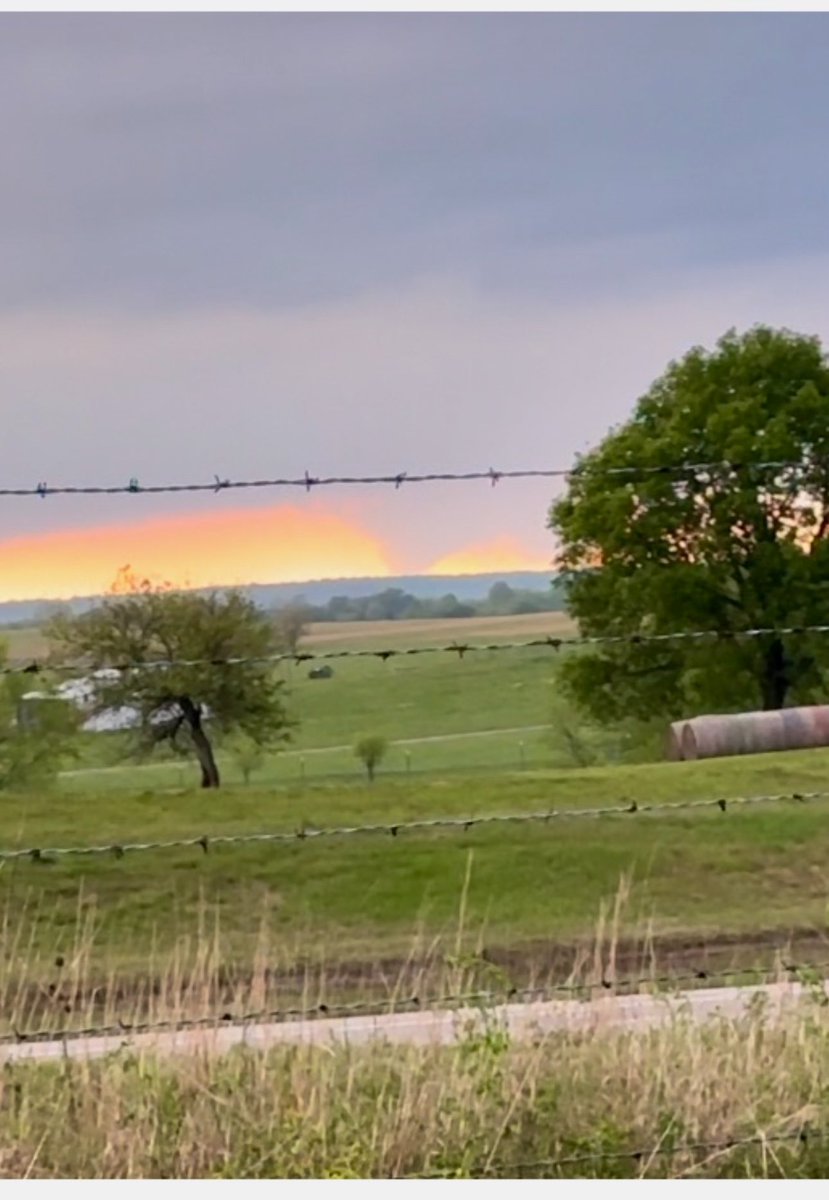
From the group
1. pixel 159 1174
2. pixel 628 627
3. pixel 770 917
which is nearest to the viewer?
pixel 159 1174

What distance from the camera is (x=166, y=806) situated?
11180 millimetres

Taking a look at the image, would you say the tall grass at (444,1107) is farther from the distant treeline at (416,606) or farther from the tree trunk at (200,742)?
Answer: the tree trunk at (200,742)

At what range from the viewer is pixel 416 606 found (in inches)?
241

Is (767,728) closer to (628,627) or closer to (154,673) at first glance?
(154,673)

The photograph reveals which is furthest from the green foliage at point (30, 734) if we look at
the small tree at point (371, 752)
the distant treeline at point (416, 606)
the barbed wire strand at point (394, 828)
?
the small tree at point (371, 752)

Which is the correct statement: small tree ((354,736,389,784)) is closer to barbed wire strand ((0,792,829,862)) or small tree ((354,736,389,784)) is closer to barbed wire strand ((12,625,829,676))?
barbed wire strand ((0,792,829,862))

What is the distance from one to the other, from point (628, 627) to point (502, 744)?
5.12 ft

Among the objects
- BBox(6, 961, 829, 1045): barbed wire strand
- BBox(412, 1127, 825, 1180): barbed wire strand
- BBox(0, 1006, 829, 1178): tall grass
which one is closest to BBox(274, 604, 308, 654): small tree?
BBox(6, 961, 829, 1045): barbed wire strand

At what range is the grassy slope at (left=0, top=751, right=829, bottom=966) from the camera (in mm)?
8891

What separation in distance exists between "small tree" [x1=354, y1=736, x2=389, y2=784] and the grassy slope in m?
1.06

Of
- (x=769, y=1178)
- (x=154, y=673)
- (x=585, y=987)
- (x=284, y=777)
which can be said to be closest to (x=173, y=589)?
(x=154, y=673)

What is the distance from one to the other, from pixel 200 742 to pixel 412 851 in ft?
8.82

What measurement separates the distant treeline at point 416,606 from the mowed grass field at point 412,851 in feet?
0.22

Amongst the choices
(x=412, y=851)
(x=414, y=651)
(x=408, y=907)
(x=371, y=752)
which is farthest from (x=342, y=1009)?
(x=371, y=752)
